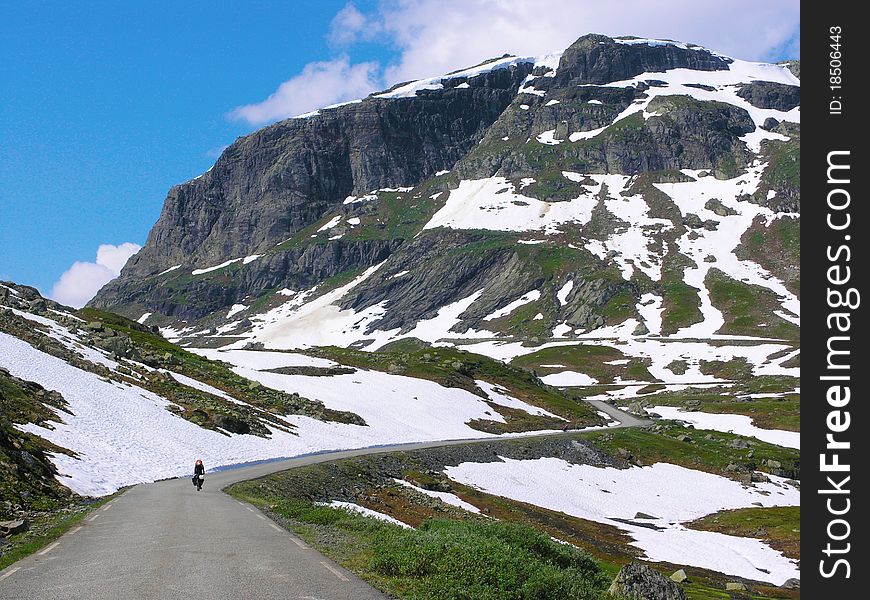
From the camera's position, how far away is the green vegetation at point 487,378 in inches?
4264

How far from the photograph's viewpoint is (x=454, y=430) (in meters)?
92.6

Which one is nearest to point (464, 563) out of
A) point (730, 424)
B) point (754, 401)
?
point (730, 424)

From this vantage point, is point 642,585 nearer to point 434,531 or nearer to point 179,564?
point 434,531

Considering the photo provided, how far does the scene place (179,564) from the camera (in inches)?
591

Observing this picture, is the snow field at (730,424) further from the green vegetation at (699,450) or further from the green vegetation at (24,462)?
the green vegetation at (24,462)

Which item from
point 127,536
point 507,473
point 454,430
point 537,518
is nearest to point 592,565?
point 127,536

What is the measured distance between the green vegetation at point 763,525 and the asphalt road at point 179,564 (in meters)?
47.1

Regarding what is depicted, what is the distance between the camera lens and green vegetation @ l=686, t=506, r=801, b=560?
179 feet

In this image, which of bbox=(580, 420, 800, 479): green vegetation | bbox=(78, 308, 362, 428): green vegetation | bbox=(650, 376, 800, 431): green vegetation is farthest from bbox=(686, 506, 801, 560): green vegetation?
bbox=(650, 376, 800, 431): green vegetation

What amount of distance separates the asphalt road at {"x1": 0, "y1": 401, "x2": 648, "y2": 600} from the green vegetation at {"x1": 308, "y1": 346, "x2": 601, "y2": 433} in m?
78.1

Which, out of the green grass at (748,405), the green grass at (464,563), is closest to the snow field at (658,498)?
the green grass at (464,563)

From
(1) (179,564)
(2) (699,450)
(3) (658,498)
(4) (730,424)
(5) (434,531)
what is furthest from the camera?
(4) (730,424)

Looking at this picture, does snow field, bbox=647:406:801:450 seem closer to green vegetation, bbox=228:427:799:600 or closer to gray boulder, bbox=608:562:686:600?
green vegetation, bbox=228:427:799:600

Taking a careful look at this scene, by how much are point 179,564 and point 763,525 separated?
195 ft
